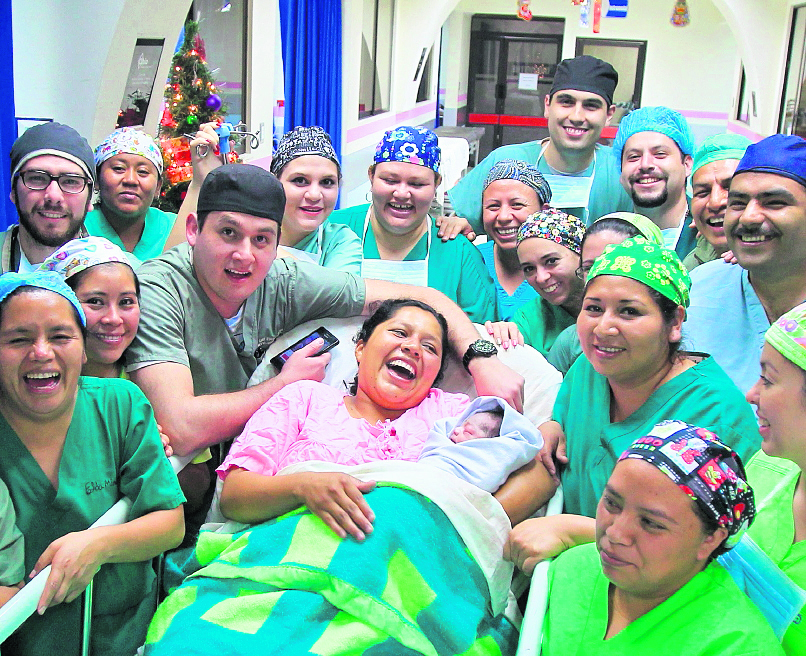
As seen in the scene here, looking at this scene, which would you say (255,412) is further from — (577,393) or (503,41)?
(503,41)

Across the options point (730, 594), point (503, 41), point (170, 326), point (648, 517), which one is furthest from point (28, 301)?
point (503, 41)

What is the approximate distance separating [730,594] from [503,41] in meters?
14.6

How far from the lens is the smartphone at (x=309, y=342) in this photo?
2.47 metres

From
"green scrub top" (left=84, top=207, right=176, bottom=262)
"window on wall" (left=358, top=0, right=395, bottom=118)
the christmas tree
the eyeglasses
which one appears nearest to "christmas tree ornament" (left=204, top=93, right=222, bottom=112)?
the christmas tree

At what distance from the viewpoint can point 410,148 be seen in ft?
9.73

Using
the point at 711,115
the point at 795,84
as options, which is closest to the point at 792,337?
the point at 795,84

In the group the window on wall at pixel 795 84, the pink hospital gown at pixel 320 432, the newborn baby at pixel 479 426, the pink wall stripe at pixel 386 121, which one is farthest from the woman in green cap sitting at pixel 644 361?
the window on wall at pixel 795 84

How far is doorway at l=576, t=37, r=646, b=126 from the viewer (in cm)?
1385

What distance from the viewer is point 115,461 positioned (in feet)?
5.75

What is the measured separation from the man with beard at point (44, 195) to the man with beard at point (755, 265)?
1.93 metres

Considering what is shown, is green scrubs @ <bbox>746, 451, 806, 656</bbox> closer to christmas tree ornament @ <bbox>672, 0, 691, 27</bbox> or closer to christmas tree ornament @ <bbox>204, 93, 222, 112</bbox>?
christmas tree ornament @ <bbox>204, 93, 222, 112</bbox>

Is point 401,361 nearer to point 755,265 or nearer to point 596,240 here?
point 596,240

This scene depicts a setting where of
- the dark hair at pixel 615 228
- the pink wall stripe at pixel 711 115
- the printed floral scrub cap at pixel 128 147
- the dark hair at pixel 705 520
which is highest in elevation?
the pink wall stripe at pixel 711 115

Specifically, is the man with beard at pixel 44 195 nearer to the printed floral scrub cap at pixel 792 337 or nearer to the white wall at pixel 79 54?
the white wall at pixel 79 54
